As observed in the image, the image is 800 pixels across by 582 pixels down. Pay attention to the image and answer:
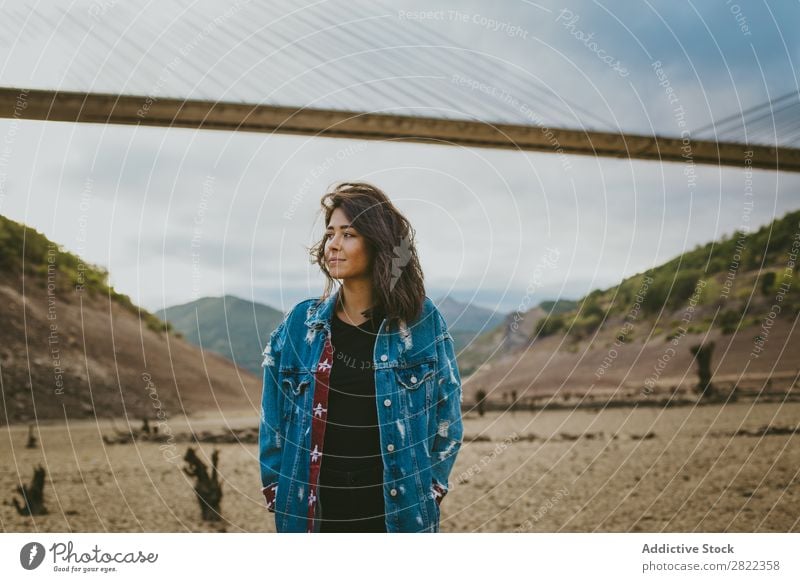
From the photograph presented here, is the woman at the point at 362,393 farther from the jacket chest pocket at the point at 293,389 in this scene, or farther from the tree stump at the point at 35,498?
the tree stump at the point at 35,498

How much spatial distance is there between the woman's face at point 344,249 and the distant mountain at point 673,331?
2080 millimetres

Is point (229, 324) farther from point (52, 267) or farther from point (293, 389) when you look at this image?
point (293, 389)

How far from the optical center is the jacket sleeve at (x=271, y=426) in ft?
→ 5.91

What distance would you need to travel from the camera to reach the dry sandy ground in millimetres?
3531

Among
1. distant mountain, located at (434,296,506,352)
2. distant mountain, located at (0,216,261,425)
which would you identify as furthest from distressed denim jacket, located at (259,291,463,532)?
distant mountain, located at (0,216,261,425)

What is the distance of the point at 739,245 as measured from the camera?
13.4 feet

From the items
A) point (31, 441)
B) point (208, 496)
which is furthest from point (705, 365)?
point (31, 441)

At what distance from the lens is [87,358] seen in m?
4.48

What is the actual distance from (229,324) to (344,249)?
1769mm

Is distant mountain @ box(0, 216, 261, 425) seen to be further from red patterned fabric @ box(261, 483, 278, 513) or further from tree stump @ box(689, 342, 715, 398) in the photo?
tree stump @ box(689, 342, 715, 398)

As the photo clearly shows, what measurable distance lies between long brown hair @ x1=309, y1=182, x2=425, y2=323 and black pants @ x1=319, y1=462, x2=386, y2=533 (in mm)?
409
